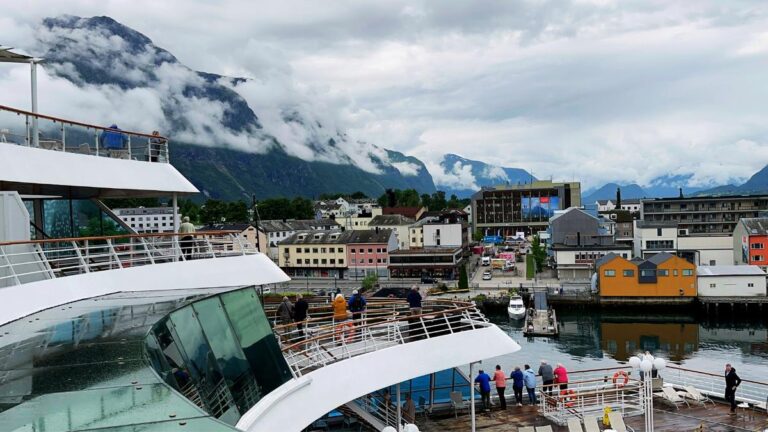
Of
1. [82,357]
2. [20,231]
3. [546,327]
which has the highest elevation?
[20,231]

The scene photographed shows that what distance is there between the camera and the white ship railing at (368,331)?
34.9ft

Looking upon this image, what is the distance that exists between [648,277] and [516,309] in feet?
44.4

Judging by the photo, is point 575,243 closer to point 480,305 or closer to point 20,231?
point 480,305

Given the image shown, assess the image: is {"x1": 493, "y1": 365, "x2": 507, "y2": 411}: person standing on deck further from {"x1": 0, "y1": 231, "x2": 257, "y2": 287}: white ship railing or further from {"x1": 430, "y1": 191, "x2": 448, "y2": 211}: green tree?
{"x1": 430, "y1": 191, "x2": 448, "y2": 211}: green tree

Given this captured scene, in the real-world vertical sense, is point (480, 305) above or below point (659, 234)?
below

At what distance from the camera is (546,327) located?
47.1 m

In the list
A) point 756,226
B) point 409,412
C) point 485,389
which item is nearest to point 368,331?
point 409,412

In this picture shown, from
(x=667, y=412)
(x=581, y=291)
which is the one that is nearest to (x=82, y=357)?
(x=667, y=412)

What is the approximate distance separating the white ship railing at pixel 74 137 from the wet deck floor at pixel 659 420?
845 cm

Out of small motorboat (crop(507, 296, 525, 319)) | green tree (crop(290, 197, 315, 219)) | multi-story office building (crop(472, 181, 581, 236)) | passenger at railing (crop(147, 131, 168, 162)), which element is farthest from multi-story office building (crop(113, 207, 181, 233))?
passenger at railing (crop(147, 131, 168, 162))

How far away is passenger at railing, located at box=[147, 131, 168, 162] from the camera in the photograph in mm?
12844

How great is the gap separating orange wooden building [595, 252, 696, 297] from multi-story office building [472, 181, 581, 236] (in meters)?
65.2

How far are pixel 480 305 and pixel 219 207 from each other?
78.0 meters

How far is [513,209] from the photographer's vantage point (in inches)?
4862
